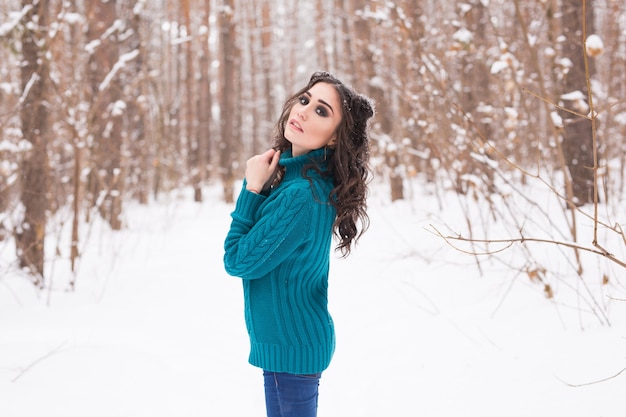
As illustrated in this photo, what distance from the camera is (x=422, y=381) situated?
2.59m

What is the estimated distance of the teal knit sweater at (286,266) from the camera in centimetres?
130

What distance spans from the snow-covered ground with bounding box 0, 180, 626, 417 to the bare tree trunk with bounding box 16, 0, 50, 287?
515 millimetres

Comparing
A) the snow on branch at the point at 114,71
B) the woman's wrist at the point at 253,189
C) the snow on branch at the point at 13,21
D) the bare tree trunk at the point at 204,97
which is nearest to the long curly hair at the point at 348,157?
the woman's wrist at the point at 253,189

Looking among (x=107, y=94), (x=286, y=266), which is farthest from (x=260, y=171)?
(x=107, y=94)

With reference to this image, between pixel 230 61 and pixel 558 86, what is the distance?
938 cm

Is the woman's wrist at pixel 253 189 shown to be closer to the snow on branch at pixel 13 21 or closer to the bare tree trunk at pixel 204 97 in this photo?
the snow on branch at pixel 13 21

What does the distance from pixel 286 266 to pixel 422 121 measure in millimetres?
2935

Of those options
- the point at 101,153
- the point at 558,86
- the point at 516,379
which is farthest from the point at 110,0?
the point at 516,379

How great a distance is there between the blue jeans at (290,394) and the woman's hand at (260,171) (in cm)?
54

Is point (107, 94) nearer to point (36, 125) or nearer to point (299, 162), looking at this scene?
point (36, 125)

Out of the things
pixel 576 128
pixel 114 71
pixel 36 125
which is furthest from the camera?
pixel 576 128

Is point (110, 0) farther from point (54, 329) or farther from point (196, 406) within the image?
point (196, 406)

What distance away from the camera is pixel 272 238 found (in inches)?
50.6

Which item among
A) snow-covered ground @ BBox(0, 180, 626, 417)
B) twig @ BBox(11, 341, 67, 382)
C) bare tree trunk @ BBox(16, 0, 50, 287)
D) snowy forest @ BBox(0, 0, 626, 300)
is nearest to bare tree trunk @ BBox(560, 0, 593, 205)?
snowy forest @ BBox(0, 0, 626, 300)
